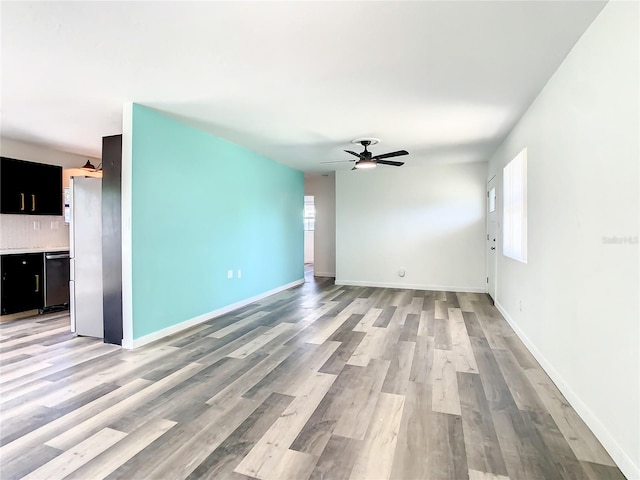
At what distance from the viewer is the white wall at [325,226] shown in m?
8.72

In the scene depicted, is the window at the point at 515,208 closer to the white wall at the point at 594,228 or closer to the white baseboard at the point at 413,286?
the white wall at the point at 594,228

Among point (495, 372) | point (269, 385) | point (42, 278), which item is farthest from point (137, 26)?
point (42, 278)

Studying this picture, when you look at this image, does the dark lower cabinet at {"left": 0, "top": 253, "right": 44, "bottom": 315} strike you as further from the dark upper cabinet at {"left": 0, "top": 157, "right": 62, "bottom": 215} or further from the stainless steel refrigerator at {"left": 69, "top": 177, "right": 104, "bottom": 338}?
the stainless steel refrigerator at {"left": 69, "top": 177, "right": 104, "bottom": 338}

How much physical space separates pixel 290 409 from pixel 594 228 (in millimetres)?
2201

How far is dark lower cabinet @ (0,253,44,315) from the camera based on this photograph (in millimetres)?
4582

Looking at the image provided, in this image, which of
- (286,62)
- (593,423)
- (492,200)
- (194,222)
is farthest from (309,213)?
(593,423)

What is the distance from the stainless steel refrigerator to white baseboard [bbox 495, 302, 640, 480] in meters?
4.35

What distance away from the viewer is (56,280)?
16.6ft

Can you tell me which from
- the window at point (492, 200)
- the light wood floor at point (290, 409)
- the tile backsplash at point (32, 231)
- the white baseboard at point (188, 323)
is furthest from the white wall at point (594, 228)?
the tile backsplash at point (32, 231)

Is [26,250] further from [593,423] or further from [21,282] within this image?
[593,423]

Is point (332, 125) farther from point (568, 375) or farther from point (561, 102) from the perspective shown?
point (568, 375)

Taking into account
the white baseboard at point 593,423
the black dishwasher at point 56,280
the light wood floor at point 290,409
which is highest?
the black dishwasher at point 56,280

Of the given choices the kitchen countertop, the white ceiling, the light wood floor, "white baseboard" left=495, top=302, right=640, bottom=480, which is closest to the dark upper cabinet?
the kitchen countertop

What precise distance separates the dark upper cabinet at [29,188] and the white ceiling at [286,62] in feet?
3.55
